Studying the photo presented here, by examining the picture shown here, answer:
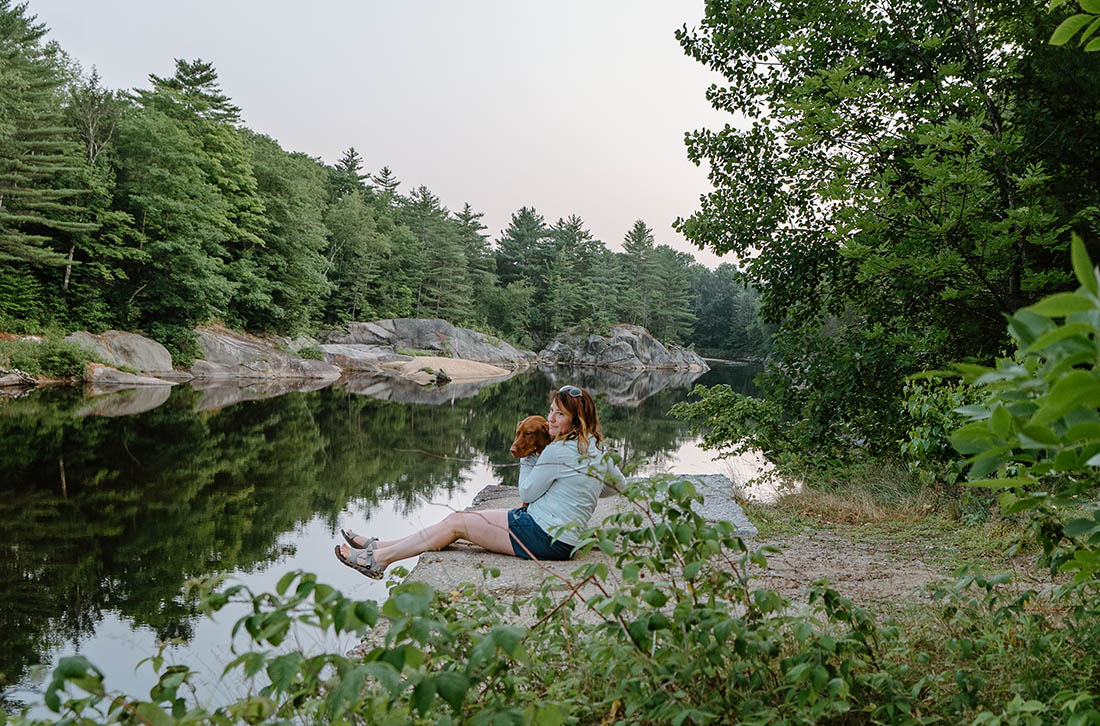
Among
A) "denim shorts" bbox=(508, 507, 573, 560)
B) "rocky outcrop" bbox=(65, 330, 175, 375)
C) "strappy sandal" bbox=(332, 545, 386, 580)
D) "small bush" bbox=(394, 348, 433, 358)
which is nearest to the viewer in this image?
"denim shorts" bbox=(508, 507, 573, 560)

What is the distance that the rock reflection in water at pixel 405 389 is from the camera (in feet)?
70.9

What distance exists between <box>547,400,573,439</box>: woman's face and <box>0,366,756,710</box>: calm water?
0.75 m

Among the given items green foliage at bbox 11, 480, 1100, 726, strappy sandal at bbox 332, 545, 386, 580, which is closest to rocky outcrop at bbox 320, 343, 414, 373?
strappy sandal at bbox 332, 545, 386, 580

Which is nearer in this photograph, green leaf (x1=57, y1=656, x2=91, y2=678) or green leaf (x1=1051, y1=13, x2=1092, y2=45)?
green leaf (x1=57, y1=656, x2=91, y2=678)

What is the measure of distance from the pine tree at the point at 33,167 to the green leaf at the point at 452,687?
25.7 meters

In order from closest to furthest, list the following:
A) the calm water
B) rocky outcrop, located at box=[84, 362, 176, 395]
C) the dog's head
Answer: the calm water < the dog's head < rocky outcrop, located at box=[84, 362, 176, 395]

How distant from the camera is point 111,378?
2092cm

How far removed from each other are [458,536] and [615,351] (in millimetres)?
46168

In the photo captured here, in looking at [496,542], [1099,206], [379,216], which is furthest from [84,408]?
[379,216]

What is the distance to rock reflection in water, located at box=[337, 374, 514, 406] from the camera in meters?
21.6

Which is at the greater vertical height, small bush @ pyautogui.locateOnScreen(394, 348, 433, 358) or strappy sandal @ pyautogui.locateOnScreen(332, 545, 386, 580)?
small bush @ pyautogui.locateOnScreen(394, 348, 433, 358)

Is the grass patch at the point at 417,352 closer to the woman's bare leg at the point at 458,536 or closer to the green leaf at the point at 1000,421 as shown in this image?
the woman's bare leg at the point at 458,536

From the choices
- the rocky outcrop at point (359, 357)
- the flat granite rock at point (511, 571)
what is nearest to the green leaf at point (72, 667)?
the flat granite rock at point (511, 571)

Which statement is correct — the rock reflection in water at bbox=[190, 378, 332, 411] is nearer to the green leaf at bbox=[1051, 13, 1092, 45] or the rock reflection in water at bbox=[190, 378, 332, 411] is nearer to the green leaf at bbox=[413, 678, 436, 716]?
the green leaf at bbox=[413, 678, 436, 716]
